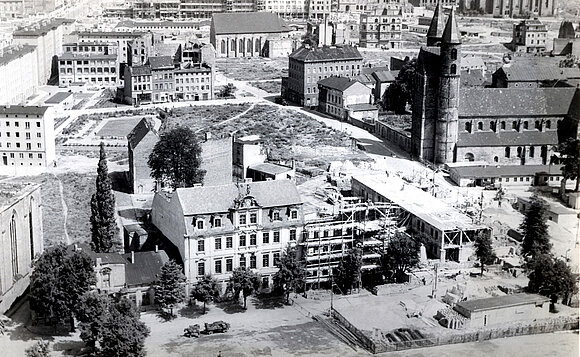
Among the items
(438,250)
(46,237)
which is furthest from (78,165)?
(438,250)

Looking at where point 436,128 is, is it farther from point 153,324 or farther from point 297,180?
point 153,324

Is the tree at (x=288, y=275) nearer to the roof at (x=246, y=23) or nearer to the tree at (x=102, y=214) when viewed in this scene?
the tree at (x=102, y=214)

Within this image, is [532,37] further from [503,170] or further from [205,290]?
[205,290]

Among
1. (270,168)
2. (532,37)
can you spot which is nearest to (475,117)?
(270,168)

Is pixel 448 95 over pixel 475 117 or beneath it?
over

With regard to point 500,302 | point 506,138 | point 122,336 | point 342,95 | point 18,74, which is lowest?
point 500,302

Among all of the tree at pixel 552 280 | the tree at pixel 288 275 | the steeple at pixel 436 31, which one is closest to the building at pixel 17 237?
the tree at pixel 288 275
